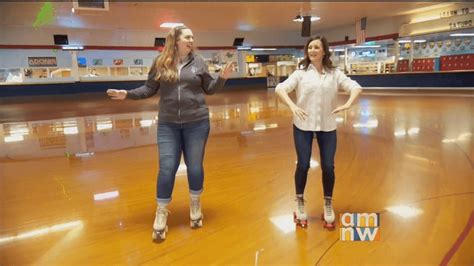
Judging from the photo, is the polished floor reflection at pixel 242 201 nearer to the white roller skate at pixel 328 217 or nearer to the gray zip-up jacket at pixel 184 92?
the white roller skate at pixel 328 217

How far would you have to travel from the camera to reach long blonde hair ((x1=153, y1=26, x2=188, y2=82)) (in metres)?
2.30

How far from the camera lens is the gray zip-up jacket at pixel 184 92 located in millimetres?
2344

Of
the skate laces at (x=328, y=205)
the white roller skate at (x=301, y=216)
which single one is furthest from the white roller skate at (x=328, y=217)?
the white roller skate at (x=301, y=216)

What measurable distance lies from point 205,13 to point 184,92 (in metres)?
11.5

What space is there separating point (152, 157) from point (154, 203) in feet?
5.82

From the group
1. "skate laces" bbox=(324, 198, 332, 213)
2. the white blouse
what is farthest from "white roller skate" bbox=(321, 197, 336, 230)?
the white blouse

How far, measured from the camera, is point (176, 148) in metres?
2.41

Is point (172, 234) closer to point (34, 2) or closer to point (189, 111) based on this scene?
point (189, 111)

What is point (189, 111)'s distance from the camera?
2.36 meters

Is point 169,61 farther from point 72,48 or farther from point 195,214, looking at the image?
point 72,48

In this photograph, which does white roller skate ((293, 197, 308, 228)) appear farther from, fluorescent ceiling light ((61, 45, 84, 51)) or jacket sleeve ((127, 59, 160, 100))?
fluorescent ceiling light ((61, 45, 84, 51))

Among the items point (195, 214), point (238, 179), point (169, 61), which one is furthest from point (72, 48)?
point (195, 214)

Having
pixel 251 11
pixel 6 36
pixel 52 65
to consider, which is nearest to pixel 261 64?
pixel 251 11

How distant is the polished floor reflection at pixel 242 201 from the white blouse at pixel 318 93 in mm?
718
